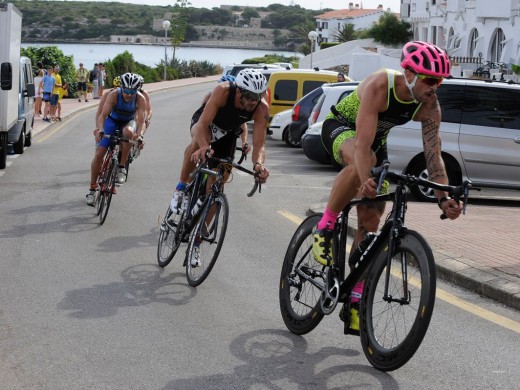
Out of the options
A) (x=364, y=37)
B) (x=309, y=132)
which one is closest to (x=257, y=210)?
(x=309, y=132)

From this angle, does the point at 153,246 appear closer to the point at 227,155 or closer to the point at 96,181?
the point at 227,155

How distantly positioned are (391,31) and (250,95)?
77848mm

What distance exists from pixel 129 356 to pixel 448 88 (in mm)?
10338

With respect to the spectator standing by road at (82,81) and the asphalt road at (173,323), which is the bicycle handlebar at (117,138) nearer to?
the asphalt road at (173,323)

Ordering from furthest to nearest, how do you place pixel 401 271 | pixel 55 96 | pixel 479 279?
pixel 55 96, pixel 479 279, pixel 401 271

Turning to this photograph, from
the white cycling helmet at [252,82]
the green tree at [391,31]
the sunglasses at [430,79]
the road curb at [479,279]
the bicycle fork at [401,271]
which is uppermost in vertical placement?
the green tree at [391,31]

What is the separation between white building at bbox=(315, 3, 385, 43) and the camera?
444 feet

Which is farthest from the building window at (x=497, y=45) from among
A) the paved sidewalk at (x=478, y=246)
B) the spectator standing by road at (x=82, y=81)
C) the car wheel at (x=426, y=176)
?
the paved sidewalk at (x=478, y=246)

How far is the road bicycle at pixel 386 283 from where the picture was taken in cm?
584

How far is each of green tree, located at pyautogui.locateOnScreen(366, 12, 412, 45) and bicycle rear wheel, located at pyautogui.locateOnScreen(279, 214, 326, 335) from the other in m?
78.6

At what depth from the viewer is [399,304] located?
6105 mm

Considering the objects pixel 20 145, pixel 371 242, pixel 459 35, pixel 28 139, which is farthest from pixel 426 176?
pixel 459 35

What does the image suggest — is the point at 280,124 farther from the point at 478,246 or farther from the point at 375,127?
the point at 375,127

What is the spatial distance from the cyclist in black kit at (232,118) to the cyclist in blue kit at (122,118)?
3.32 metres
